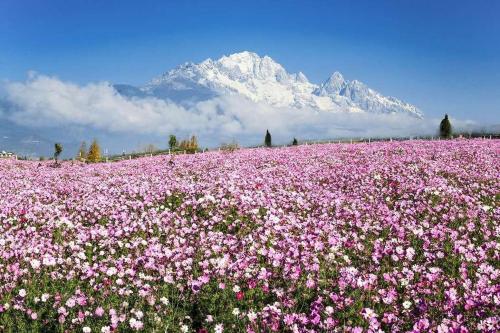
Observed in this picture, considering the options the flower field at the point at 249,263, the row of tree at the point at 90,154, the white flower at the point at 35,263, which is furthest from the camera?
the row of tree at the point at 90,154

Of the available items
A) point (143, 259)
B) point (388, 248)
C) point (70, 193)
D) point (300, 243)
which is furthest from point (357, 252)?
point (70, 193)

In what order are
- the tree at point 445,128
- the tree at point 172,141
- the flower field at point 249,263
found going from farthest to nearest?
the tree at point 172,141 → the tree at point 445,128 → the flower field at point 249,263

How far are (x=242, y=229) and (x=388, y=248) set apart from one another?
117 inches

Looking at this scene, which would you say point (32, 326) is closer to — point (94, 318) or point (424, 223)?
point (94, 318)

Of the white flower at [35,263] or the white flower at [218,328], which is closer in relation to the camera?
the white flower at [218,328]

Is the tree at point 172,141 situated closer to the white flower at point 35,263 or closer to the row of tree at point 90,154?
the row of tree at point 90,154

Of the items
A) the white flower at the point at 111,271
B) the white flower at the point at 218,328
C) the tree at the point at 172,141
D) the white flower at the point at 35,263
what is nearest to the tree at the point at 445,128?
the tree at the point at 172,141

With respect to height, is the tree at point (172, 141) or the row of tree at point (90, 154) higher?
the tree at point (172, 141)

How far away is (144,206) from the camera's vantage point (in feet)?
39.2

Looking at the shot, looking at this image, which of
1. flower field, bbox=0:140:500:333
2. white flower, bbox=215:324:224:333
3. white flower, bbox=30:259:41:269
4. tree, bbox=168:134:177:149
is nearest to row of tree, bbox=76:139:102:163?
tree, bbox=168:134:177:149

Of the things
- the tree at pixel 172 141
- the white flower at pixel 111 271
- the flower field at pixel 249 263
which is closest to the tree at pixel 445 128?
the tree at pixel 172 141

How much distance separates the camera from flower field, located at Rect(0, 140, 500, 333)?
225 inches

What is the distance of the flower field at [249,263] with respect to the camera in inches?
225

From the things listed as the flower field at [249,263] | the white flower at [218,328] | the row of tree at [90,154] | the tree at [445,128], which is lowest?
the white flower at [218,328]
